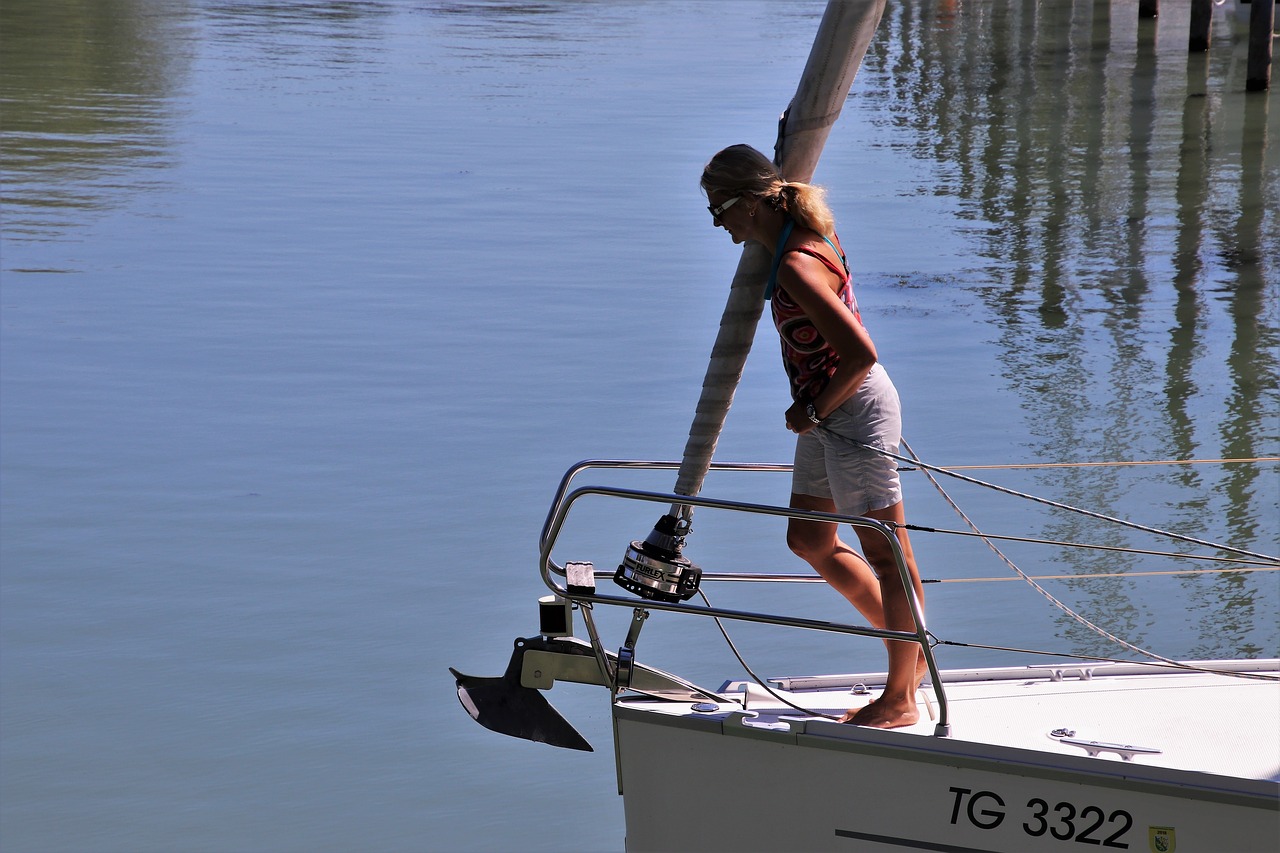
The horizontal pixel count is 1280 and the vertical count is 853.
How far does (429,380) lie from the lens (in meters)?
9.73

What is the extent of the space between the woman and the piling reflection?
2.68 m

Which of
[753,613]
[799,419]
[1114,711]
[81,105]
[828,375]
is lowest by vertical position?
[1114,711]

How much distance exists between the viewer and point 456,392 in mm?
9484

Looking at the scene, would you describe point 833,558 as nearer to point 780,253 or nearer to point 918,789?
point 918,789

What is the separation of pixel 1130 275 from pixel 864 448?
9.07 metres

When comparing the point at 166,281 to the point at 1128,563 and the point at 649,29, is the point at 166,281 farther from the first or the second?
the point at 649,29

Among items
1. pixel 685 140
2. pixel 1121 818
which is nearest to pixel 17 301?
pixel 685 140

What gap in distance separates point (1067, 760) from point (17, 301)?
10151 millimetres

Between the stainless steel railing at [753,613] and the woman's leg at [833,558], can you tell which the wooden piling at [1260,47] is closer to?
the woman's leg at [833,558]

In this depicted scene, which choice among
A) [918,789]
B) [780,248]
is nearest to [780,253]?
[780,248]

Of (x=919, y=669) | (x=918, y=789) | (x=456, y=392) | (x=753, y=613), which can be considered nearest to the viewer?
(x=918, y=789)

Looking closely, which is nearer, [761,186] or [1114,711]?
[761,186]

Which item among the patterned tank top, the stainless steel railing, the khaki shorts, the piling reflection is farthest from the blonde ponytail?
the piling reflection

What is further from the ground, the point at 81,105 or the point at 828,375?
the point at 828,375
